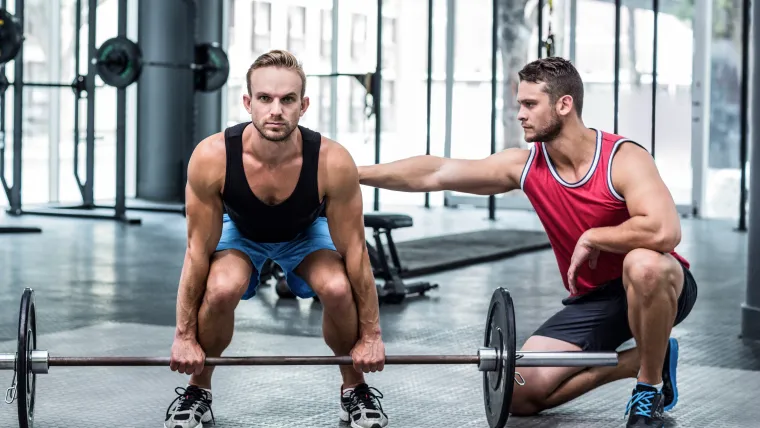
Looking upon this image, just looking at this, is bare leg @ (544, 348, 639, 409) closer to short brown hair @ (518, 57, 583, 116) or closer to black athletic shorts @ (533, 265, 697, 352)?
black athletic shorts @ (533, 265, 697, 352)

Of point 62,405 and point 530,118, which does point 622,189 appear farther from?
point 62,405

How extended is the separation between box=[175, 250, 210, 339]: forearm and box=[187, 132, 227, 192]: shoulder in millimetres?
175

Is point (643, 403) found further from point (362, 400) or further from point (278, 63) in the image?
point (278, 63)

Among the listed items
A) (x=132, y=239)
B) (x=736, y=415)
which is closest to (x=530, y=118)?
(x=736, y=415)

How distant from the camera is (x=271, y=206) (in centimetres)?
255

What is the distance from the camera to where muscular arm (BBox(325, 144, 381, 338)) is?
2539 millimetres

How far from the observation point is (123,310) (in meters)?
4.64

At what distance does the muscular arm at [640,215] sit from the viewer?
2.56 m

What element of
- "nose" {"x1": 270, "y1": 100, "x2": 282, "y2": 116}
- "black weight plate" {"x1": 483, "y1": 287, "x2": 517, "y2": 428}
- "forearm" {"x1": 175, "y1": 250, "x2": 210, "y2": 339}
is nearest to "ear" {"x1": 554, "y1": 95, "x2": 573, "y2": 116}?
"black weight plate" {"x1": 483, "y1": 287, "x2": 517, "y2": 428}

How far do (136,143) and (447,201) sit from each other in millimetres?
3229

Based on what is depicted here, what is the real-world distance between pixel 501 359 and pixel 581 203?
0.45 m

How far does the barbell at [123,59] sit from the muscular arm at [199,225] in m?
5.29

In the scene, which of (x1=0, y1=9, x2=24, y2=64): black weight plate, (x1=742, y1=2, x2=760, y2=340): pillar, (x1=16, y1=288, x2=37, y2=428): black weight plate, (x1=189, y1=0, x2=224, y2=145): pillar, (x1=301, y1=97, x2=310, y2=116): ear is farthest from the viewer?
(x1=189, y1=0, x2=224, y2=145): pillar

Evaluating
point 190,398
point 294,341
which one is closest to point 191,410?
point 190,398
